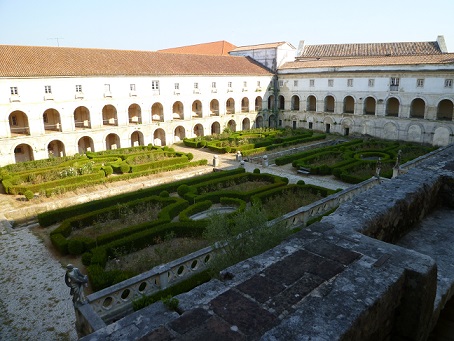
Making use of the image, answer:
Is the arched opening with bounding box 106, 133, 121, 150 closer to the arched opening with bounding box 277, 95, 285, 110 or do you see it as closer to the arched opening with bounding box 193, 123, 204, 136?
the arched opening with bounding box 193, 123, 204, 136

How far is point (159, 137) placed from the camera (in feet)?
133

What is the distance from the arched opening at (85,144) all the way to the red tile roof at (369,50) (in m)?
30.9

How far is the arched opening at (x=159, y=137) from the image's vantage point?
39.9m

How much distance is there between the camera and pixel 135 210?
58.9ft

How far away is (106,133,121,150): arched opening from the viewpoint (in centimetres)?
3728

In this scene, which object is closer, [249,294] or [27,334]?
[249,294]

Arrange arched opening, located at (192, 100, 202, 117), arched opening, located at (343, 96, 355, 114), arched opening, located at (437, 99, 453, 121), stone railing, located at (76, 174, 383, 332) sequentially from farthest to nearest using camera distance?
arched opening, located at (343, 96, 355, 114) → arched opening, located at (192, 100, 202, 117) → arched opening, located at (437, 99, 453, 121) → stone railing, located at (76, 174, 383, 332)

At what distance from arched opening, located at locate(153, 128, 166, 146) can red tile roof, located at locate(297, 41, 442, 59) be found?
2353cm

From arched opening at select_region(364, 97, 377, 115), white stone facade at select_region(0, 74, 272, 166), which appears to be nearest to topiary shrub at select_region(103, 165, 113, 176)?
white stone facade at select_region(0, 74, 272, 166)

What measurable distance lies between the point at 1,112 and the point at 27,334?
24.4m

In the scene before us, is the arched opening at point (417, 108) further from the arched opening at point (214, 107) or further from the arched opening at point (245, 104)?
the arched opening at point (214, 107)

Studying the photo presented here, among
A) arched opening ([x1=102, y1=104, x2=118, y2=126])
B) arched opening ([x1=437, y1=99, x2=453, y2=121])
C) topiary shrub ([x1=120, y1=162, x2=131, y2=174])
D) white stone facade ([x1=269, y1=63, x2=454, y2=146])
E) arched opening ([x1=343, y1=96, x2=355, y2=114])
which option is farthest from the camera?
arched opening ([x1=343, y1=96, x2=355, y2=114])

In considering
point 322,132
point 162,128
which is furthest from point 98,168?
point 322,132

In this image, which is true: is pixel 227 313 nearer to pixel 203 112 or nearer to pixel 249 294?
pixel 249 294
